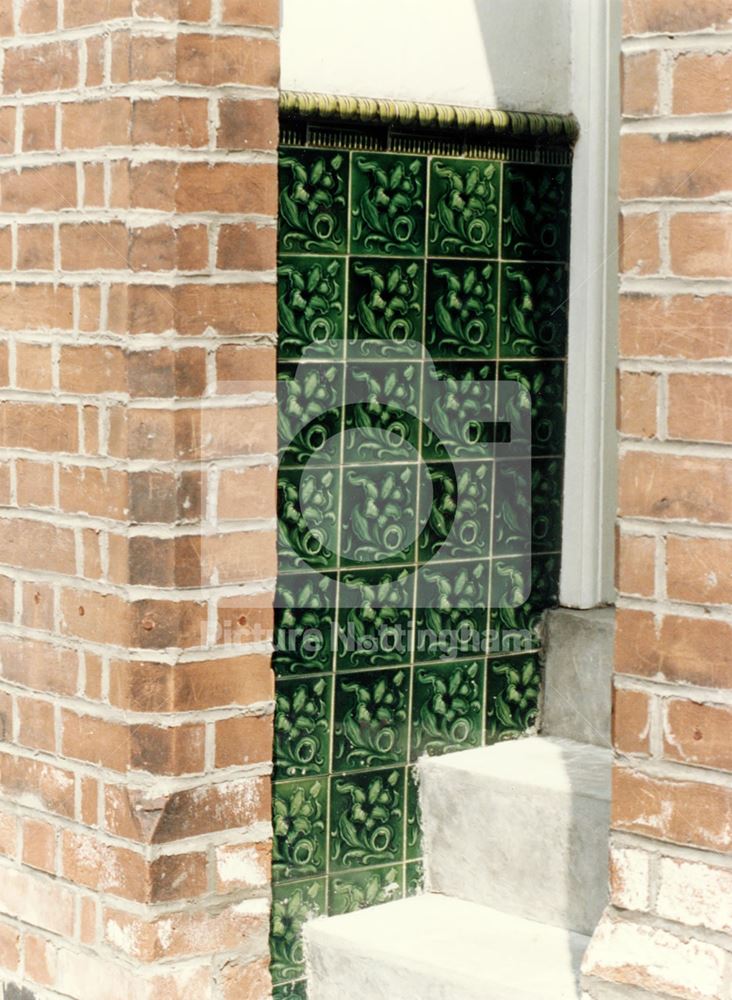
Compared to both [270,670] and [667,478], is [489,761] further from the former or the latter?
[667,478]

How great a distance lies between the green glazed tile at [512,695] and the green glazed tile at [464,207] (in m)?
0.88

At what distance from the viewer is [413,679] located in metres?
3.45

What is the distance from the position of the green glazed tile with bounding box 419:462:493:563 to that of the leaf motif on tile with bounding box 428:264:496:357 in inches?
9.7

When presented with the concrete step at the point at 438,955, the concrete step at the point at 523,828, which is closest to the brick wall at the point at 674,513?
the concrete step at the point at 438,955

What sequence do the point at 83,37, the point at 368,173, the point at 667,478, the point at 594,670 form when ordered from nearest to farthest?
1. the point at 667,478
2. the point at 83,37
3. the point at 368,173
4. the point at 594,670

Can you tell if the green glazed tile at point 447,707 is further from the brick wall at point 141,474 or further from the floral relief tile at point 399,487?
the brick wall at point 141,474

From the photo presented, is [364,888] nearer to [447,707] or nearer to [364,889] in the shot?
[364,889]

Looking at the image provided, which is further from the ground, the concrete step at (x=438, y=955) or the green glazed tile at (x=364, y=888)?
the green glazed tile at (x=364, y=888)

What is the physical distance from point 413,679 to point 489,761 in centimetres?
23

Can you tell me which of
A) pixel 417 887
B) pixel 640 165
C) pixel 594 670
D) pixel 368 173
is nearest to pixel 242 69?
pixel 368 173

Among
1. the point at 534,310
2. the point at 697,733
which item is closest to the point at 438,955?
the point at 697,733

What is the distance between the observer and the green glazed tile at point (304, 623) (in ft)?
10.6

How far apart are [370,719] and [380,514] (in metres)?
0.41

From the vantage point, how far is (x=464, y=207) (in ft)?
11.4
